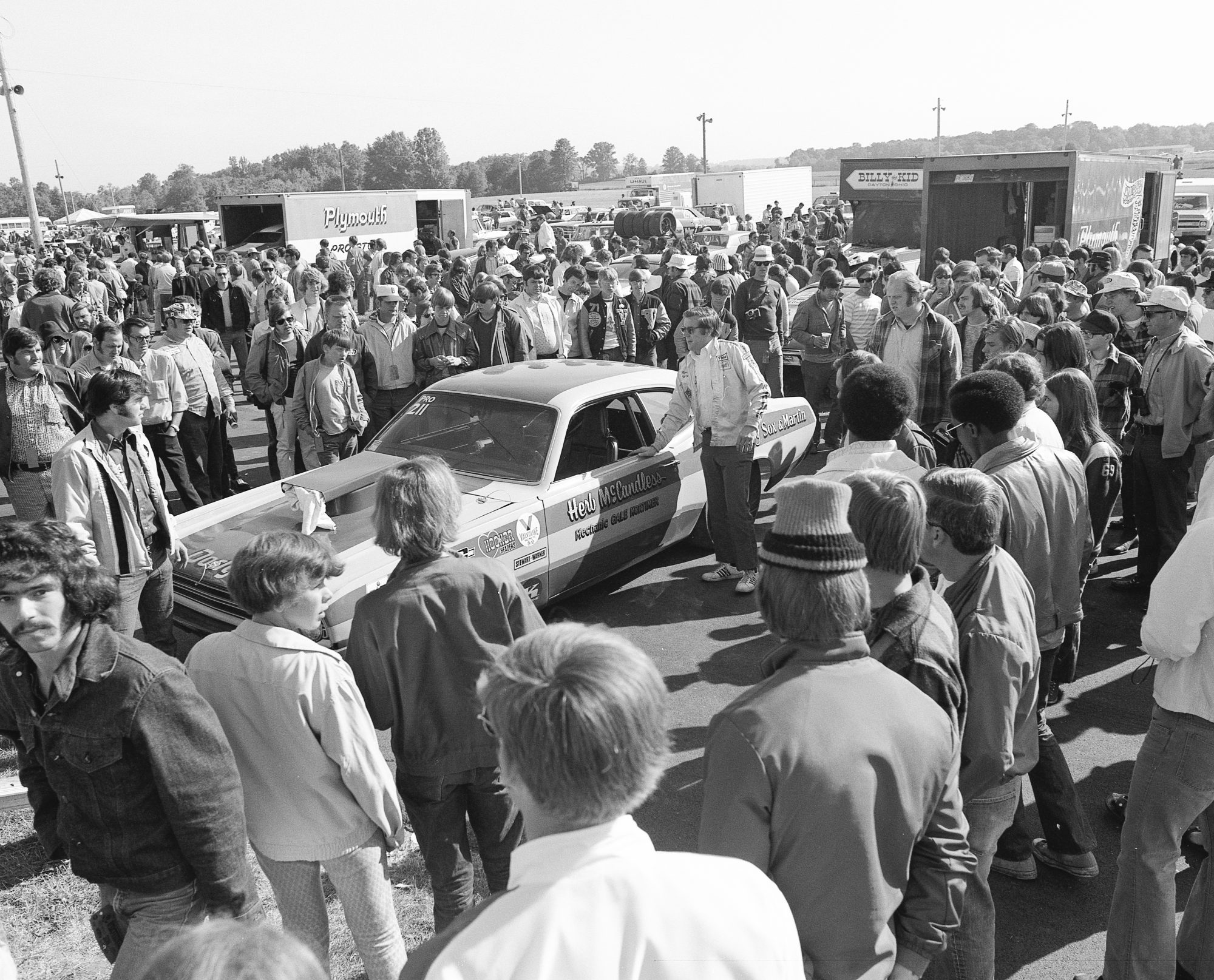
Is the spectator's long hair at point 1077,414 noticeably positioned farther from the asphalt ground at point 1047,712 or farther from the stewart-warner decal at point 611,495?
the stewart-warner decal at point 611,495

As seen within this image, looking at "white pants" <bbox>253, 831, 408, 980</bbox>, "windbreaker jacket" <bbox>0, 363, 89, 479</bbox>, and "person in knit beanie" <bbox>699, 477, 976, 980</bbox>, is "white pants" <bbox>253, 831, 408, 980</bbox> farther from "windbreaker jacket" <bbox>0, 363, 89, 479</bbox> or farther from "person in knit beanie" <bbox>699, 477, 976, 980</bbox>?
"windbreaker jacket" <bbox>0, 363, 89, 479</bbox>

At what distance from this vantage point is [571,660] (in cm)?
151

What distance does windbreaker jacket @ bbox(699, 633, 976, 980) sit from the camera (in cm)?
189

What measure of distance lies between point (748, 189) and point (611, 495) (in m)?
39.0

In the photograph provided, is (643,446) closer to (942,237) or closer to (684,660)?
(684,660)

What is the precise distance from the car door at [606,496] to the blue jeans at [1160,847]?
3.60 m

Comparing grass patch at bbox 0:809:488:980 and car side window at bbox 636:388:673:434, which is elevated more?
car side window at bbox 636:388:673:434

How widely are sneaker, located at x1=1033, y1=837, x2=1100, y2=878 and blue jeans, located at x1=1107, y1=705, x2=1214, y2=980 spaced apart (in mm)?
806

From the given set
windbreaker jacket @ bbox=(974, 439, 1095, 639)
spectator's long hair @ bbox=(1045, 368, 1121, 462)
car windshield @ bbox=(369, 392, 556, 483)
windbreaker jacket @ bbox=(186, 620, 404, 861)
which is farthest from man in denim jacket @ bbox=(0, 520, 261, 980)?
spectator's long hair @ bbox=(1045, 368, 1121, 462)

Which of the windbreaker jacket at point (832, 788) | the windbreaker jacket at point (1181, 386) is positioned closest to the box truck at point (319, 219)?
the windbreaker jacket at point (1181, 386)

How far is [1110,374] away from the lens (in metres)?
6.61

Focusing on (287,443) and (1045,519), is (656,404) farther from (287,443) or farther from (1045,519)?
(1045,519)

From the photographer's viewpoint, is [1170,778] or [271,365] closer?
[1170,778]

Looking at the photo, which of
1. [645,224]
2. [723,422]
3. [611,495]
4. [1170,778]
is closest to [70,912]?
[611,495]
